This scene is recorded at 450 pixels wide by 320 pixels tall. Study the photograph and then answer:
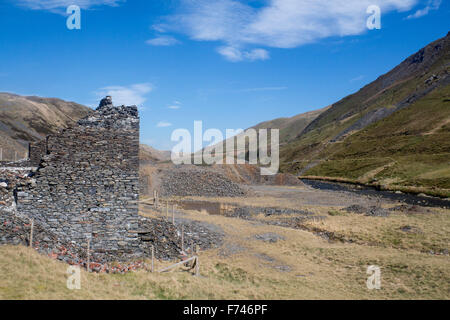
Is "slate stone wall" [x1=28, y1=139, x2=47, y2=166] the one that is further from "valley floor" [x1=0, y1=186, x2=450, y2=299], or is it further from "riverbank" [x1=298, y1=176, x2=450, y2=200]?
"riverbank" [x1=298, y1=176, x2=450, y2=200]

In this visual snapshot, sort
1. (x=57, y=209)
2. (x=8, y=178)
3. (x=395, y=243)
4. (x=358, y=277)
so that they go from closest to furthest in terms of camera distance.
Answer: (x=57, y=209) < (x=8, y=178) < (x=358, y=277) < (x=395, y=243)

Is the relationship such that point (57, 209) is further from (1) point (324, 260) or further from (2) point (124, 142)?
(1) point (324, 260)

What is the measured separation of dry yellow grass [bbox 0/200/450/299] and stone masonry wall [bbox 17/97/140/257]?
2079 mm

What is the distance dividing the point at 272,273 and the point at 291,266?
2064 millimetres

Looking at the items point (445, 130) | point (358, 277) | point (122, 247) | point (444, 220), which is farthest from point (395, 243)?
point (445, 130)

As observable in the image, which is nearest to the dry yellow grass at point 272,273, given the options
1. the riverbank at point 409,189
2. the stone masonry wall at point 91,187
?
the stone masonry wall at point 91,187

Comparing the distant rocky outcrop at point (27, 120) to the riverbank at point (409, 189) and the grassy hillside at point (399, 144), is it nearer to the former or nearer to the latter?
the riverbank at point (409, 189)

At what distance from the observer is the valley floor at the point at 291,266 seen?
11069 millimetres

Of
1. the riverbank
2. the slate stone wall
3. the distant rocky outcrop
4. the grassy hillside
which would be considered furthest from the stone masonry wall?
the distant rocky outcrop

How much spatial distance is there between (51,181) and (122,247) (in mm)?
4151

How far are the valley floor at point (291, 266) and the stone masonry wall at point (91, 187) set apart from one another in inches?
82.4

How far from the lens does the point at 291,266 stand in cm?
1867

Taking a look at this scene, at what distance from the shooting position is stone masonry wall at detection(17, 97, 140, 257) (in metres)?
14.3

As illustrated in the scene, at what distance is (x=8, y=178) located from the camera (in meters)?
15.5
